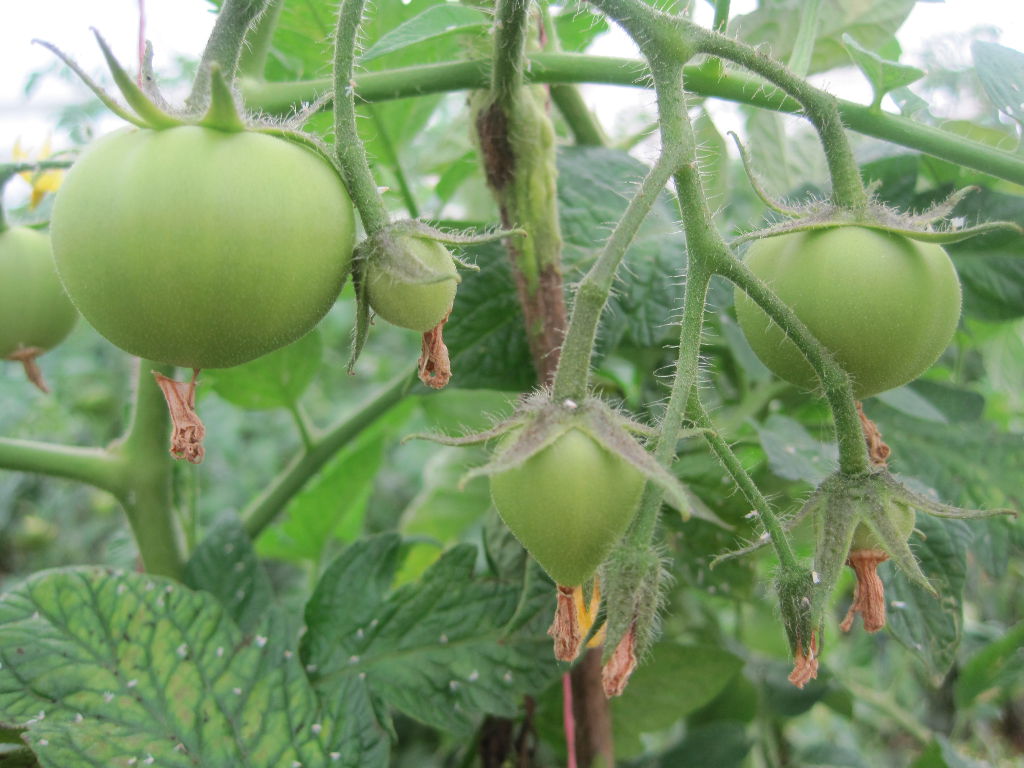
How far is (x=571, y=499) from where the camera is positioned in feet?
1.53

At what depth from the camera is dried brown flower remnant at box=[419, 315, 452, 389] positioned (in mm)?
559

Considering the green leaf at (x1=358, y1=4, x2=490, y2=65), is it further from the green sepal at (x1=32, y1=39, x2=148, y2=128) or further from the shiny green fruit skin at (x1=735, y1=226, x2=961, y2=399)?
the shiny green fruit skin at (x1=735, y1=226, x2=961, y2=399)

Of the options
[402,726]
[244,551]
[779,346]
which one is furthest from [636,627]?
[402,726]

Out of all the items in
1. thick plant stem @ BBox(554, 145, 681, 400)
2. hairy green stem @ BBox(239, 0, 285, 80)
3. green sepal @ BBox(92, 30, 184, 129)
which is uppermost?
green sepal @ BBox(92, 30, 184, 129)

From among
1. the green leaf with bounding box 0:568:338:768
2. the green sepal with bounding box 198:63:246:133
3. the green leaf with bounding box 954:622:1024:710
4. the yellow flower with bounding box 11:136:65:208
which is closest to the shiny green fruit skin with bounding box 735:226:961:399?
the green sepal with bounding box 198:63:246:133

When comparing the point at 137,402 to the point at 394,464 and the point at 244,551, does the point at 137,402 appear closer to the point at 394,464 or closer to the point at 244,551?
the point at 244,551

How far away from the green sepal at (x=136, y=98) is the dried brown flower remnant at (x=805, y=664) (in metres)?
0.49

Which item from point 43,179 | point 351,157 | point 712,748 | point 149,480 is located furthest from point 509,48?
point 712,748

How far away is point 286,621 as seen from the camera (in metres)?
0.75

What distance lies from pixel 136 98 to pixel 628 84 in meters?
0.44

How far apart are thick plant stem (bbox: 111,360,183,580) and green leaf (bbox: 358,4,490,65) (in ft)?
1.35

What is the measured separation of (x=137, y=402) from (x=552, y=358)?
1.39 feet

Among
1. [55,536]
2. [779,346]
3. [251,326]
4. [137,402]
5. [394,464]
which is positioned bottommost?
[55,536]

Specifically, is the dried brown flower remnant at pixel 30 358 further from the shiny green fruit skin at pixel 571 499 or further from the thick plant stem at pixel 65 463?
A: the shiny green fruit skin at pixel 571 499
